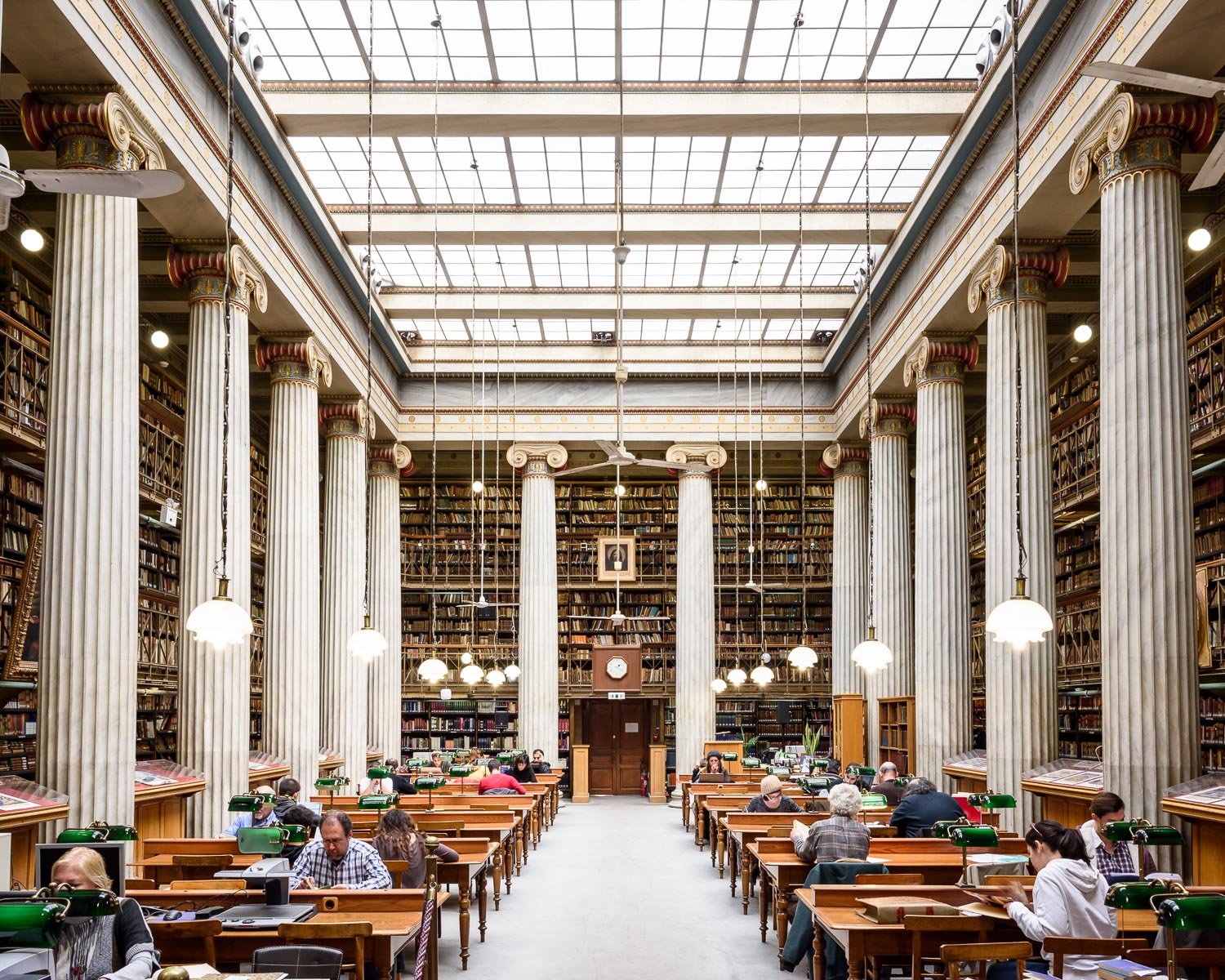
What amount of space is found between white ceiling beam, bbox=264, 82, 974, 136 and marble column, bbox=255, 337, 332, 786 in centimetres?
338

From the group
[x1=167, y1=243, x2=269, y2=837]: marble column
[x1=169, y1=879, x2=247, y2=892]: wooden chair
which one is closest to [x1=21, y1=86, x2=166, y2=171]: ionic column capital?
[x1=167, y1=243, x2=269, y2=837]: marble column

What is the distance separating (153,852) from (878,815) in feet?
21.0

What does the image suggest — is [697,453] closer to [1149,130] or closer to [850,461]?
[850,461]

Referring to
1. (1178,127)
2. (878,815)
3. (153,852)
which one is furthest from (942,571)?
(153,852)

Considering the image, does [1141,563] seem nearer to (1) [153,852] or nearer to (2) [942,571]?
(2) [942,571]

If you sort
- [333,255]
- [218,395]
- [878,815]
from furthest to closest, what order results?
[333,255] < [218,395] < [878,815]

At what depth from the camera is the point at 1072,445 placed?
614 inches

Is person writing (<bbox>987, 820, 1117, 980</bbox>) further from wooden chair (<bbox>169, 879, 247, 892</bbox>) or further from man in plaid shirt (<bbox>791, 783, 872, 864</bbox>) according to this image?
wooden chair (<bbox>169, 879, 247, 892</bbox>)

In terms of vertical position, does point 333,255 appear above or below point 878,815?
above

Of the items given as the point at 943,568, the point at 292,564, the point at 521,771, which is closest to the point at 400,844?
the point at 292,564

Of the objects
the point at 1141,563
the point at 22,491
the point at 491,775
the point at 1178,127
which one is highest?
the point at 1178,127

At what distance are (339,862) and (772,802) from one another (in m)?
5.31

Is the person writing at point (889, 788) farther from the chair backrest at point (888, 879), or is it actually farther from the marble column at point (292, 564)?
the marble column at point (292, 564)

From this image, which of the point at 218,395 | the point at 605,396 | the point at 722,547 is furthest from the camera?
the point at 722,547
